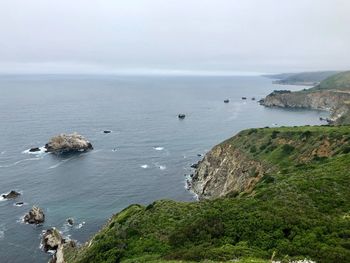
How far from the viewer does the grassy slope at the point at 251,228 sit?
101 feet

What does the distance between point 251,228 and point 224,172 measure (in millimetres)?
68534

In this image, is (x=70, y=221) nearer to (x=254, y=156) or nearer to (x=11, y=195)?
(x=11, y=195)

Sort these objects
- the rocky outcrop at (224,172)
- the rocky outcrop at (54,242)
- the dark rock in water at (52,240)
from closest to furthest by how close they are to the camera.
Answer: the rocky outcrop at (54,242) → the dark rock in water at (52,240) → the rocky outcrop at (224,172)

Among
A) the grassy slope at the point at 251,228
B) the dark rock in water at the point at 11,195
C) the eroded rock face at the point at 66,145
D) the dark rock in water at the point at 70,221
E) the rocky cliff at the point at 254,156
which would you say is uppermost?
the grassy slope at the point at 251,228

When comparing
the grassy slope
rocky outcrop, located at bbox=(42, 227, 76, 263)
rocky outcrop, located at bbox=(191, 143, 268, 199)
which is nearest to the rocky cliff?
rocky outcrop, located at bbox=(191, 143, 268, 199)

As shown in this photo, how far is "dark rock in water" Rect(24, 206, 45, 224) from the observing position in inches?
3415

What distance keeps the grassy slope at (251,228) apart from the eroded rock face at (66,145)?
102 metres

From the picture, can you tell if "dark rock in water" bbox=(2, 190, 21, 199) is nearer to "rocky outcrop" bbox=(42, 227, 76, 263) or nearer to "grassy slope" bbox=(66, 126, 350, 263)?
"rocky outcrop" bbox=(42, 227, 76, 263)

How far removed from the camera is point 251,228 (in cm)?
3528

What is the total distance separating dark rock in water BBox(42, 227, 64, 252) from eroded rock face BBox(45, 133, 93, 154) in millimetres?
73719

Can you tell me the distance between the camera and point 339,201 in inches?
1551

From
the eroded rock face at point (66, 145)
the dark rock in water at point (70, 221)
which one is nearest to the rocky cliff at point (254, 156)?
the dark rock in water at point (70, 221)

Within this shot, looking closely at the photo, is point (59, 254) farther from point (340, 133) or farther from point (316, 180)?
point (340, 133)

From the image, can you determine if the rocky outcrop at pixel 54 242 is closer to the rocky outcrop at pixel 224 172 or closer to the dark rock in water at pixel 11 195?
the dark rock in water at pixel 11 195
